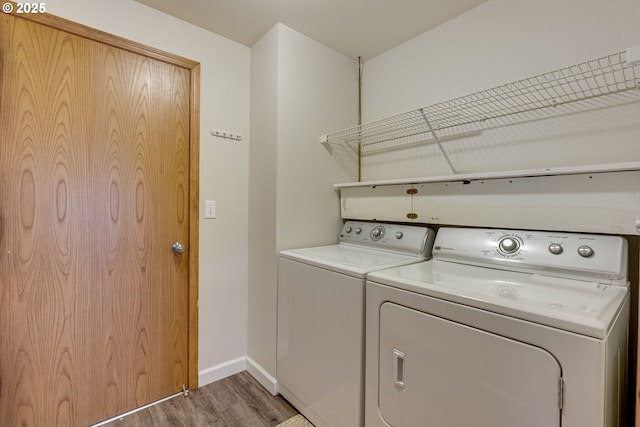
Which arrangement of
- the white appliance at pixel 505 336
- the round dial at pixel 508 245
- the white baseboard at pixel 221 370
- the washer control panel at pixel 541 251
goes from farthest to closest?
1. the white baseboard at pixel 221 370
2. the round dial at pixel 508 245
3. the washer control panel at pixel 541 251
4. the white appliance at pixel 505 336

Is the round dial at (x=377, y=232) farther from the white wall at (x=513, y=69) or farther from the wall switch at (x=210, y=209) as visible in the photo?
the wall switch at (x=210, y=209)

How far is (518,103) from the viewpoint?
60.6 inches

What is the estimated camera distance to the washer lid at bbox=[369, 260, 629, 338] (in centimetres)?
78

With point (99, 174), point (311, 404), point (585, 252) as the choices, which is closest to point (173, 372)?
point (311, 404)

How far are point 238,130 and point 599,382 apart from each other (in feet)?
6.84

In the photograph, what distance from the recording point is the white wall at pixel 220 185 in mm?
1870

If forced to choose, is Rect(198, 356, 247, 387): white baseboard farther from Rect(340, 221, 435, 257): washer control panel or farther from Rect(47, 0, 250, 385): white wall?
Rect(340, 221, 435, 257): washer control panel

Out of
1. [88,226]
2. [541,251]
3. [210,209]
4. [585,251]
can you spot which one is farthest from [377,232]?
[88,226]

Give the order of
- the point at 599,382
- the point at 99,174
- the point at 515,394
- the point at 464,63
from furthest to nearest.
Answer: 1. the point at 464,63
2. the point at 99,174
3. the point at 515,394
4. the point at 599,382

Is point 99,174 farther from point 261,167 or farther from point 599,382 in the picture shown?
point 599,382

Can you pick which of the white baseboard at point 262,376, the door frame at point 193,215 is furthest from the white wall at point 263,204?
the door frame at point 193,215

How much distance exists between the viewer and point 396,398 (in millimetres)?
1147

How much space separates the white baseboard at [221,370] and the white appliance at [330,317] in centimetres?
39

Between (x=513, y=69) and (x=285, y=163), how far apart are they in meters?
1.34
